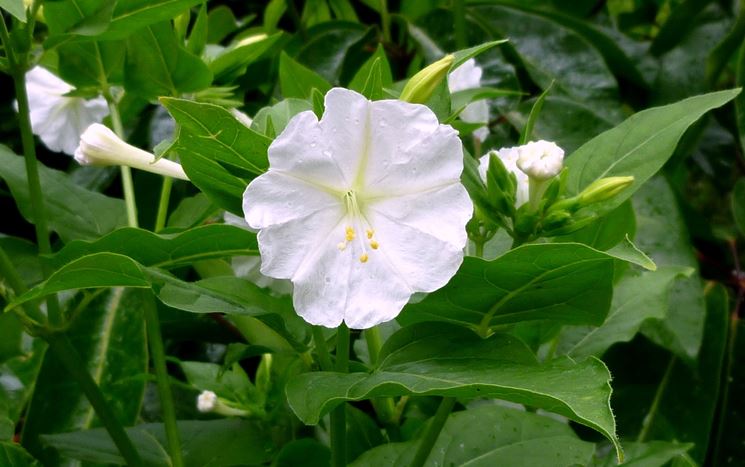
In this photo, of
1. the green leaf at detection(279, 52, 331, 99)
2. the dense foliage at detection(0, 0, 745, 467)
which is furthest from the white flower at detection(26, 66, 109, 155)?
the green leaf at detection(279, 52, 331, 99)

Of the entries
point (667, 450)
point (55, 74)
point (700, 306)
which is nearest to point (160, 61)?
point (55, 74)

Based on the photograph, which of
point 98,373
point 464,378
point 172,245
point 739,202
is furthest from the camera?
point 739,202

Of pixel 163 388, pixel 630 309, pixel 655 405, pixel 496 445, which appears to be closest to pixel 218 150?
pixel 163 388

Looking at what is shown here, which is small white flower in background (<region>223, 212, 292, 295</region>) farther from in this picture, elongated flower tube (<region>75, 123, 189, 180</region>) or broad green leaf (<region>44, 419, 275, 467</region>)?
broad green leaf (<region>44, 419, 275, 467</region>)

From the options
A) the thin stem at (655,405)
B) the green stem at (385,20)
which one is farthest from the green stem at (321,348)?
the green stem at (385,20)

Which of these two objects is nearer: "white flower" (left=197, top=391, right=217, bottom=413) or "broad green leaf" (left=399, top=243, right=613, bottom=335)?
"broad green leaf" (left=399, top=243, right=613, bottom=335)

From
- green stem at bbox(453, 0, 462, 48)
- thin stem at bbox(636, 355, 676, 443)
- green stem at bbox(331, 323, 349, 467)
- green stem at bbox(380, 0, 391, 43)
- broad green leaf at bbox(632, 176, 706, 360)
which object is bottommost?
thin stem at bbox(636, 355, 676, 443)

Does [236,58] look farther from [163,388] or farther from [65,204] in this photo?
[163,388]
